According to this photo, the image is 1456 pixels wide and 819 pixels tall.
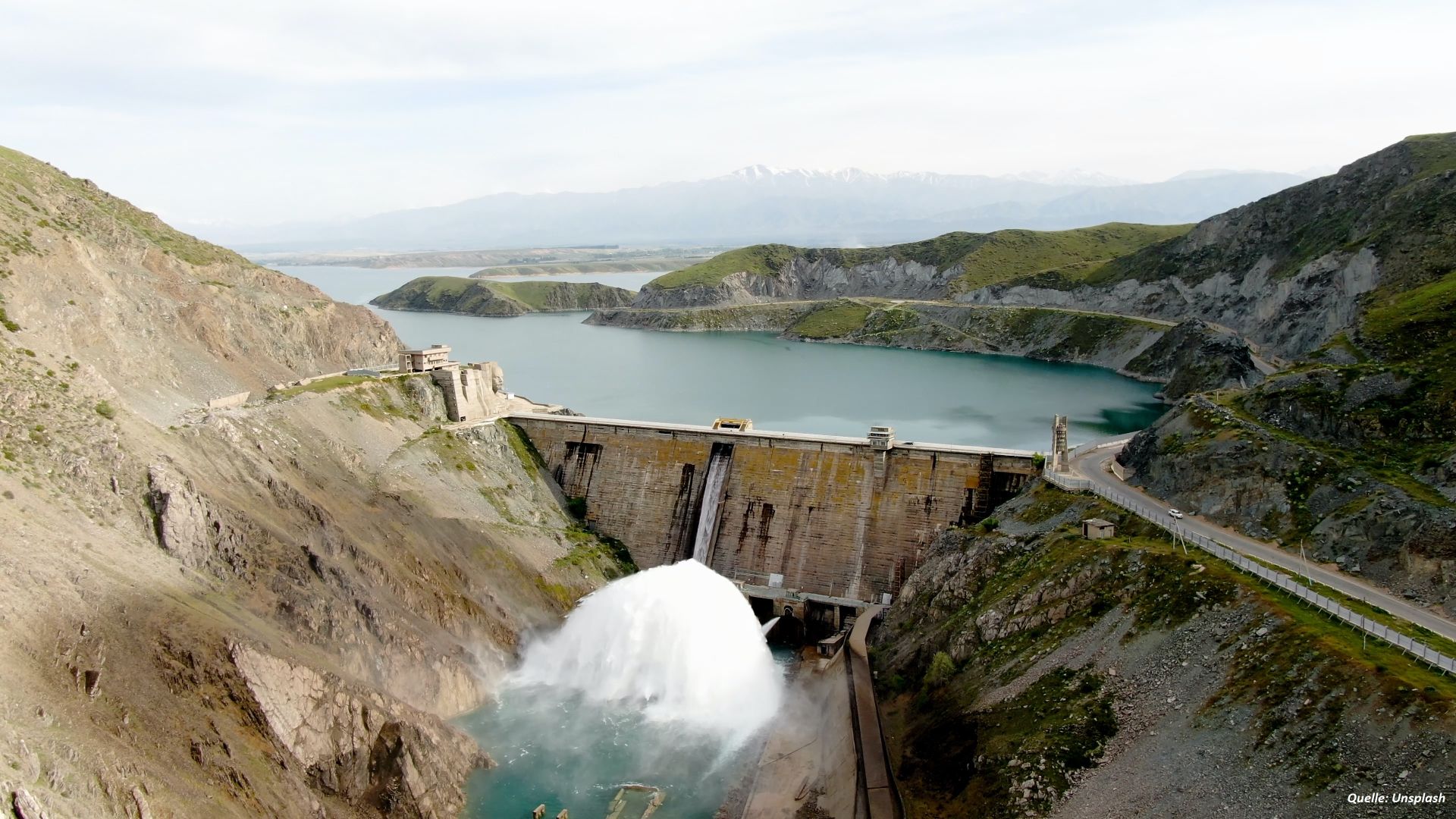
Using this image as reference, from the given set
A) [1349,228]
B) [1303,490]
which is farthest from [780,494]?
[1349,228]

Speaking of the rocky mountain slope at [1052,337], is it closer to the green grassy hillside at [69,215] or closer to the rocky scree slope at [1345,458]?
the rocky scree slope at [1345,458]

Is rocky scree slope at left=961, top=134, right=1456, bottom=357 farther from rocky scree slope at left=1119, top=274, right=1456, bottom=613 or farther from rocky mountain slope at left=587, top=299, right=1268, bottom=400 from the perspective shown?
rocky scree slope at left=1119, top=274, right=1456, bottom=613

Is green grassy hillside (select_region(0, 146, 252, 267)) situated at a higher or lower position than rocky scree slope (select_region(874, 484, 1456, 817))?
higher

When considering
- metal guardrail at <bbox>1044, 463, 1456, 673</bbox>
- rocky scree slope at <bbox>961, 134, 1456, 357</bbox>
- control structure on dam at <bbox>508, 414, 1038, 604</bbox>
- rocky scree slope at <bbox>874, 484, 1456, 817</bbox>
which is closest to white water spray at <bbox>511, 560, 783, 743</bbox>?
rocky scree slope at <bbox>874, 484, 1456, 817</bbox>

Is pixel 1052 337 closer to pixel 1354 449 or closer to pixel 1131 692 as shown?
pixel 1354 449

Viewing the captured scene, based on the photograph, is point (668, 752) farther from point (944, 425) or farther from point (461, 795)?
point (944, 425)
